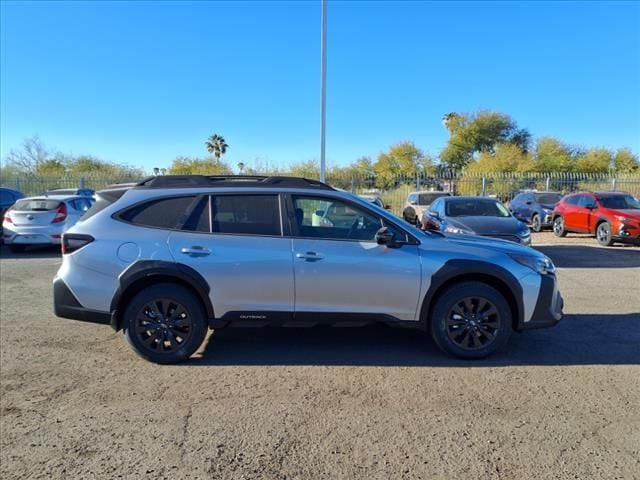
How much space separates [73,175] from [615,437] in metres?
28.0

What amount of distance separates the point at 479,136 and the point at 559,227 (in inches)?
1545

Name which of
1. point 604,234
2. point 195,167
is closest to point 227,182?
point 604,234

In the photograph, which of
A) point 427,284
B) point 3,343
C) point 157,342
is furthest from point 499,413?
point 3,343

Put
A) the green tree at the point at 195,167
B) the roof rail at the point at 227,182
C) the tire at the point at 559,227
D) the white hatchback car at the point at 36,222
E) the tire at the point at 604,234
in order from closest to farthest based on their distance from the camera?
the roof rail at the point at 227,182
the white hatchback car at the point at 36,222
the tire at the point at 604,234
the tire at the point at 559,227
the green tree at the point at 195,167

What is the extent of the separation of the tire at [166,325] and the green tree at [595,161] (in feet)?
170

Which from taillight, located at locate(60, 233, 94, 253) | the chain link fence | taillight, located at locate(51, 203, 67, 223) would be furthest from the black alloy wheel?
the chain link fence

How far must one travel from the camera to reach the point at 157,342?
14.8 ft

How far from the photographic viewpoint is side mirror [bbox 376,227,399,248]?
4.44 meters

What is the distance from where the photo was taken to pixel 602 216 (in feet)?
45.5

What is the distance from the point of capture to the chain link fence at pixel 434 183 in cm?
2514

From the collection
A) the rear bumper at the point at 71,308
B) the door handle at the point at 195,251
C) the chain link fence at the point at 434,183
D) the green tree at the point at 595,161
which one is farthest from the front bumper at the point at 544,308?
the green tree at the point at 595,161

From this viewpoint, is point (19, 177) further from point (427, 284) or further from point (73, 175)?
point (427, 284)

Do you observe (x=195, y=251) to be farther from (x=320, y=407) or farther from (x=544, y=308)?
Result: (x=544, y=308)

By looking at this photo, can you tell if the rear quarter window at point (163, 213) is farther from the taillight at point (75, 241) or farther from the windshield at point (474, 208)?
the windshield at point (474, 208)
